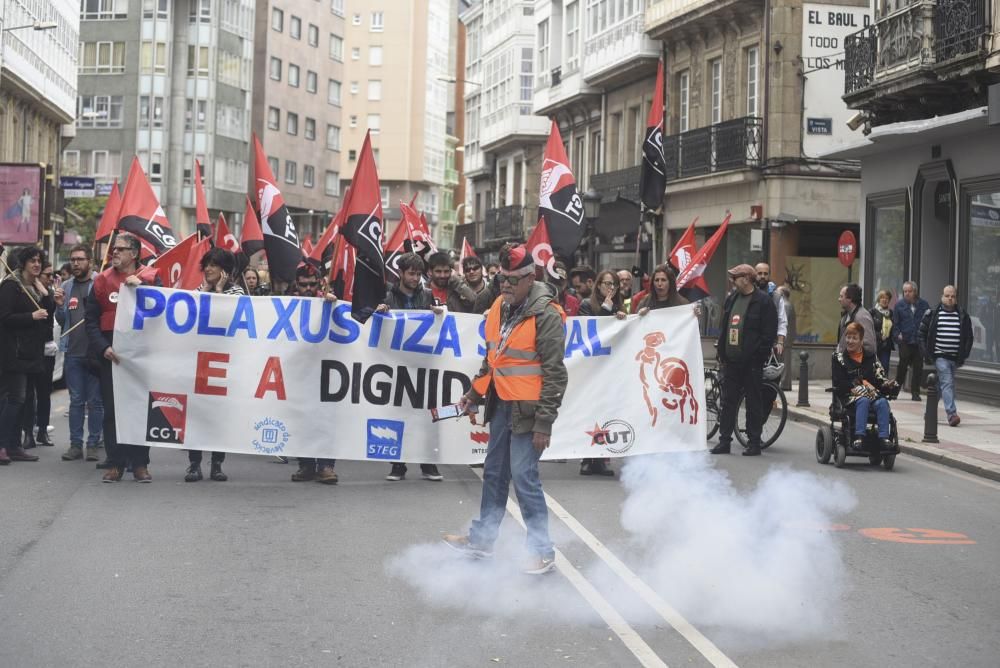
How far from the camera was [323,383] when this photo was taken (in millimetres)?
12406

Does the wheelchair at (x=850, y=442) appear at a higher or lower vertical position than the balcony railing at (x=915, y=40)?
lower

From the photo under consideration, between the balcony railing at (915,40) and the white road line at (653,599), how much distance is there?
15071 millimetres

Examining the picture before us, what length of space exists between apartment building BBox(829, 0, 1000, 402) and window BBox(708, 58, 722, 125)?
892cm

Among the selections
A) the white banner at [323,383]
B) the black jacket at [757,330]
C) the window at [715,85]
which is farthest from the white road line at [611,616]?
the window at [715,85]

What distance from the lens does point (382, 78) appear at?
118 m

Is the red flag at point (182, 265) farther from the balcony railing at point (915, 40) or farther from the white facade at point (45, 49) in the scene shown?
the white facade at point (45, 49)

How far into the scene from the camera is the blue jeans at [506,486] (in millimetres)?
8203

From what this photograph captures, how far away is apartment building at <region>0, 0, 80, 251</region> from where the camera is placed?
48219 mm

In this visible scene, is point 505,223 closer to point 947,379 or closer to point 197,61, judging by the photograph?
point 197,61

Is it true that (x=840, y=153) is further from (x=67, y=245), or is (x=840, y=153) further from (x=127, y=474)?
(x=67, y=245)

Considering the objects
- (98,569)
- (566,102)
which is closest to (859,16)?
(566,102)

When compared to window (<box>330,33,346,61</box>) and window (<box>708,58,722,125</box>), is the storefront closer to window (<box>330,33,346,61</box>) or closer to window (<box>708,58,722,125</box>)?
window (<box>708,58,722,125</box>)

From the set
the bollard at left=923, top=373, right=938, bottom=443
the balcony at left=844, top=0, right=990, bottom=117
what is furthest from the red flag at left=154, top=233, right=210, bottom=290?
the balcony at left=844, top=0, right=990, bottom=117

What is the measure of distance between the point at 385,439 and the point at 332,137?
85.7 m
